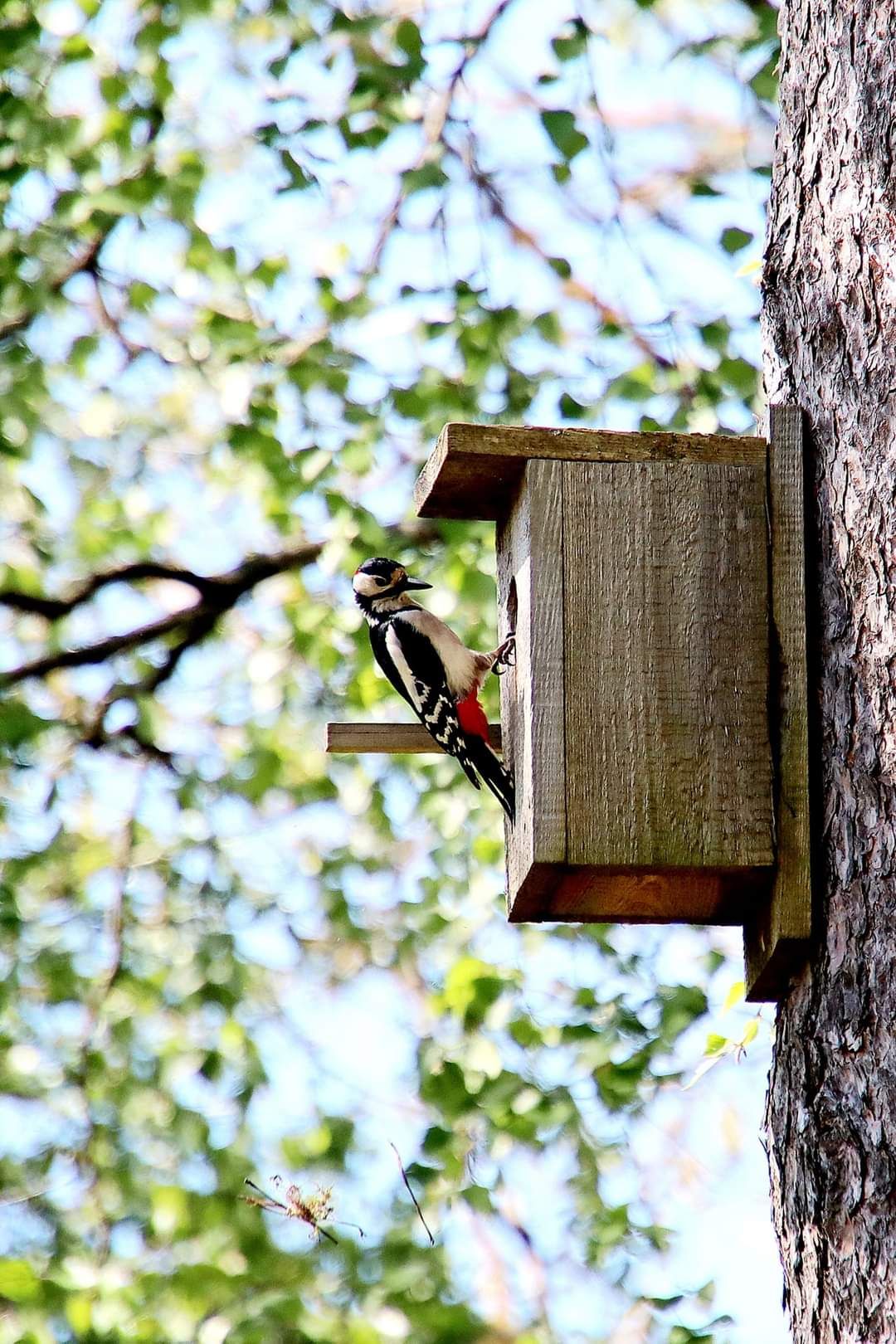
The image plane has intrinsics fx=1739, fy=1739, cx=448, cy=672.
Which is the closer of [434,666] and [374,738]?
[374,738]

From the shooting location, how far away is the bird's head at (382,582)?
13.8 feet

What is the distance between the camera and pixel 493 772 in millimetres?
3021

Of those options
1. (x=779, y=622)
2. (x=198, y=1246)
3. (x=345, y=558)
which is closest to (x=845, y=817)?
(x=779, y=622)

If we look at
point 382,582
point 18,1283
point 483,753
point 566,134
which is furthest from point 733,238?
point 18,1283

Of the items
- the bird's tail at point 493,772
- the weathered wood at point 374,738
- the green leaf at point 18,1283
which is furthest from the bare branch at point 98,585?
the weathered wood at point 374,738

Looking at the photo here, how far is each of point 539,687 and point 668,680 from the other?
0.17 m

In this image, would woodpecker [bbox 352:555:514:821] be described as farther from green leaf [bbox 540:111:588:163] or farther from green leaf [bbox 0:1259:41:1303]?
green leaf [bbox 0:1259:41:1303]

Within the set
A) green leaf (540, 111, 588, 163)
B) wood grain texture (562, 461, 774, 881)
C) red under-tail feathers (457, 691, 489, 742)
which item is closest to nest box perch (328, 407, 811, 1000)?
wood grain texture (562, 461, 774, 881)

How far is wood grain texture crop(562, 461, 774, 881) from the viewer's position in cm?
224

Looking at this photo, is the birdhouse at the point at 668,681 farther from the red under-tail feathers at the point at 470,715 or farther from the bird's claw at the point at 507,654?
the red under-tail feathers at the point at 470,715

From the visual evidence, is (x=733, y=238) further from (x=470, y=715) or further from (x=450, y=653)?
(x=470, y=715)

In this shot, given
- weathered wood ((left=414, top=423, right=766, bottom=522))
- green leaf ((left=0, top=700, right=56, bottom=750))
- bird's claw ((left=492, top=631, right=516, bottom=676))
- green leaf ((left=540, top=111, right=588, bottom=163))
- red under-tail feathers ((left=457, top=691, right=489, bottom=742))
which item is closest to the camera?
weathered wood ((left=414, top=423, right=766, bottom=522))

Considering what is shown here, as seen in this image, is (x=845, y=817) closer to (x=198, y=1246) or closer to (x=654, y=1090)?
(x=654, y=1090)

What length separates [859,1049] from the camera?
2057mm
